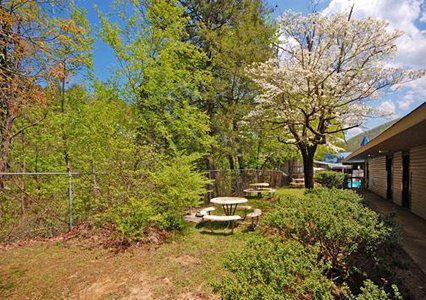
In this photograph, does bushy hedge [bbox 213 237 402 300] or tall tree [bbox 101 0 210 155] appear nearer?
bushy hedge [bbox 213 237 402 300]

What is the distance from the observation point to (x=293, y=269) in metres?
3.34

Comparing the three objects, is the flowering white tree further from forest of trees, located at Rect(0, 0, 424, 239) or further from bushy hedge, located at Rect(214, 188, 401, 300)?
bushy hedge, located at Rect(214, 188, 401, 300)

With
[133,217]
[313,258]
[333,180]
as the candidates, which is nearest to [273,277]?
[313,258]

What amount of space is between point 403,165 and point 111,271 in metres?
14.7

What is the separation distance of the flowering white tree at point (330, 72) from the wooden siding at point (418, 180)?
2958mm

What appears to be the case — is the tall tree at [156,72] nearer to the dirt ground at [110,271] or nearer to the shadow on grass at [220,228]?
the shadow on grass at [220,228]

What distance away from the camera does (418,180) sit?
11641 mm

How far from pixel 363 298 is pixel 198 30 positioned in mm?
16617

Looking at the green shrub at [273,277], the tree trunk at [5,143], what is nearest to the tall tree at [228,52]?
the tree trunk at [5,143]

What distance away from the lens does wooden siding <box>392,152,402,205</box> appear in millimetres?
14391

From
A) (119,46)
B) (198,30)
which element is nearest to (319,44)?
(198,30)

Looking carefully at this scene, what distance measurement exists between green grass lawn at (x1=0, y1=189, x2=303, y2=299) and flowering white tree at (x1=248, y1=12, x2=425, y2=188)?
27.0ft

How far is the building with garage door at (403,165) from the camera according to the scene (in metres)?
7.63

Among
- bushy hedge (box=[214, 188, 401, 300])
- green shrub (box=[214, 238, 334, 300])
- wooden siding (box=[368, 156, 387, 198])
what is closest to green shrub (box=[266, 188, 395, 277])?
bushy hedge (box=[214, 188, 401, 300])
